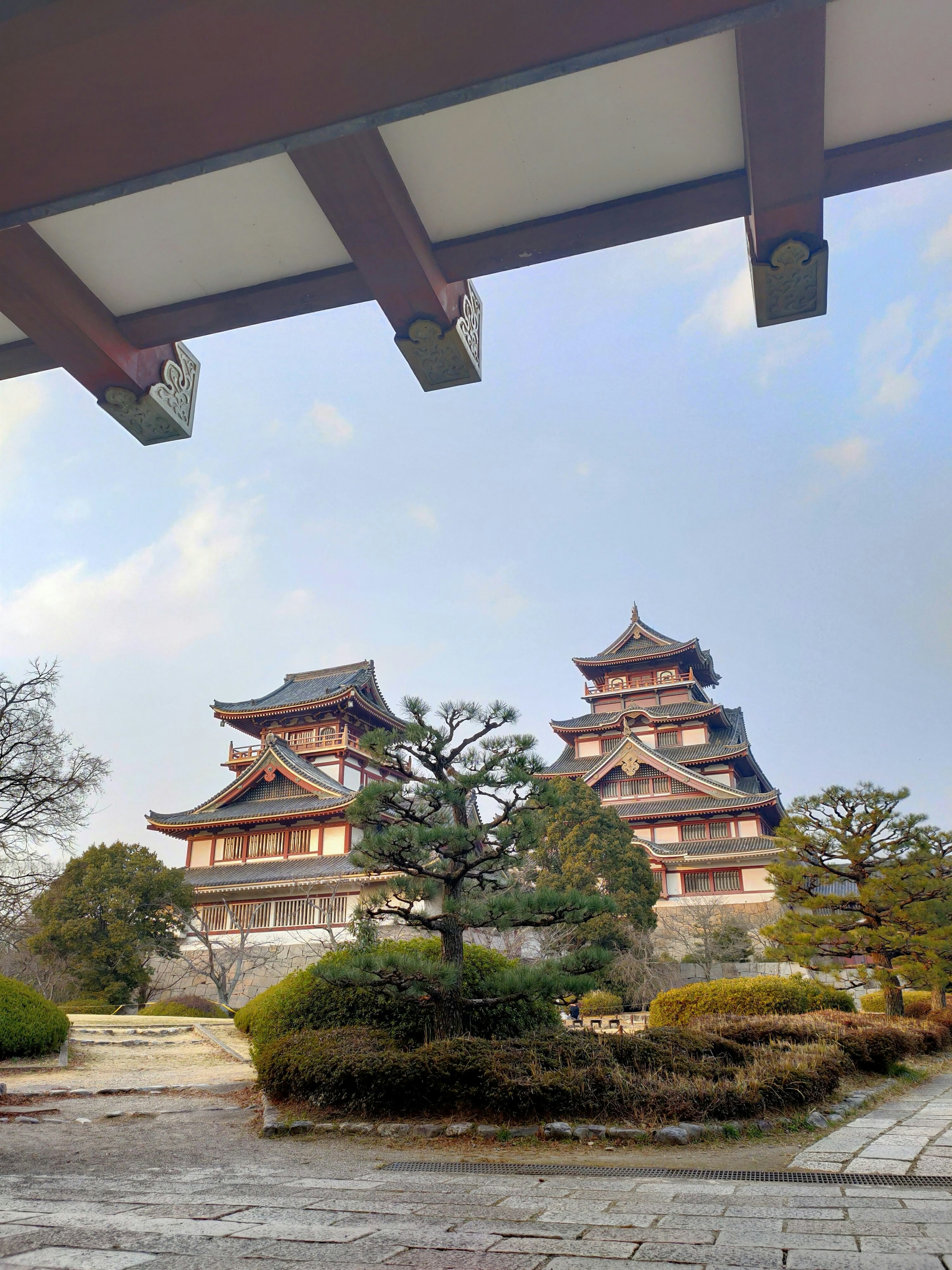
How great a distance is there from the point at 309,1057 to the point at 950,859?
1236cm

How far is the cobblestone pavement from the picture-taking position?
454 cm

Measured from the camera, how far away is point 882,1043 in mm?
9141

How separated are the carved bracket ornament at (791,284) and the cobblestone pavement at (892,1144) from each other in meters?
3.44

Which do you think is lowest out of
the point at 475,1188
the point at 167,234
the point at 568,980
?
the point at 475,1188

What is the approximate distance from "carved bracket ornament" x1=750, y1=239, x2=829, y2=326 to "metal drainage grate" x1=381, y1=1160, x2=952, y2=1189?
404 centimetres

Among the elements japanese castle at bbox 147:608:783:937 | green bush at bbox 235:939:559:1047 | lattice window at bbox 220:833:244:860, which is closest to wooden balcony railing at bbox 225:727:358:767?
japanese castle at bbox 147:608:783:937

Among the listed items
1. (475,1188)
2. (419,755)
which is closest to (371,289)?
(475,1188)

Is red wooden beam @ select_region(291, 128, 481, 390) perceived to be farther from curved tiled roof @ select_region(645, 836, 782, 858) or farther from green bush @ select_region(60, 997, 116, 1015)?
curved tiled roof @ select_region(645, 836, 782, 858)

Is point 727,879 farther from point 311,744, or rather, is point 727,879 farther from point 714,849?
point 311,744

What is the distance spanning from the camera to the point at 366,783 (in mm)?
23281

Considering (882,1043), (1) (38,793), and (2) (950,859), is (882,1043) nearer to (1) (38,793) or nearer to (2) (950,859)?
(2) (950,859)

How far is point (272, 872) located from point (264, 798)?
3.32 metres

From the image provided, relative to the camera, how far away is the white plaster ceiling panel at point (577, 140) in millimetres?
2502

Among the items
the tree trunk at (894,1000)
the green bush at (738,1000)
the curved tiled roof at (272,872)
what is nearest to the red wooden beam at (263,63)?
the green bush at (738,1000)
